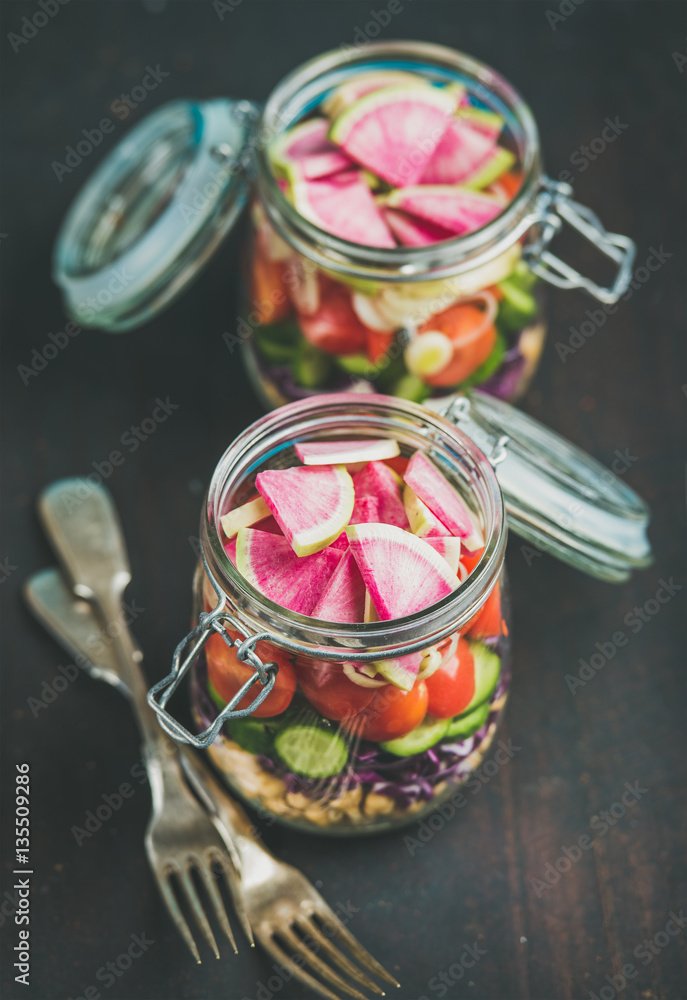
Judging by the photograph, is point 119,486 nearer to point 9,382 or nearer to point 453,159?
point 9,382

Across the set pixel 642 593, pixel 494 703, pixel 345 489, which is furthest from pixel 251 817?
pixel 642 593

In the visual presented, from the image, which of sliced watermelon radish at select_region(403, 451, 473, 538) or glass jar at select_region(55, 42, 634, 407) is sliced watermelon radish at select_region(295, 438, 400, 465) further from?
glass jar at select_region(55, 42, 634, 407)

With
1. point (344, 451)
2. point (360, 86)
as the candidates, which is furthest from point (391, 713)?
point (360, 86)

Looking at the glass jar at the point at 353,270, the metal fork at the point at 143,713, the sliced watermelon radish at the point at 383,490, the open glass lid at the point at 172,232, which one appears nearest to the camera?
the sliced watermelon radish at the point at 383,490

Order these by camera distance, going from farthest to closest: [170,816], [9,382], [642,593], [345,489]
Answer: [9,382], [642,593], [170,816], [345,489]

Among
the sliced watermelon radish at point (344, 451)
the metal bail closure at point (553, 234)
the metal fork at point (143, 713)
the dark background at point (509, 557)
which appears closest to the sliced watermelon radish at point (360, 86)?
the metal bail closure at point (553, 234)

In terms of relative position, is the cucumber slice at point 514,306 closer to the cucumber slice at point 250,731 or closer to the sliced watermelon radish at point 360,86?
the sliced watermelon radish at point 360,86
